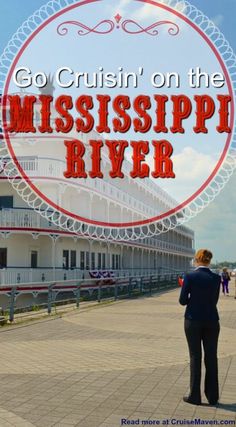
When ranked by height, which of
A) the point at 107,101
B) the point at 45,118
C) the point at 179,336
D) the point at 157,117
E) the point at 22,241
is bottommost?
the point at 179,336

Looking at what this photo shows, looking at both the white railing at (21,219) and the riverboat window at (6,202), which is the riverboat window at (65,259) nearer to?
the white railing at (21,219)

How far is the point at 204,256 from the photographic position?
5.68m

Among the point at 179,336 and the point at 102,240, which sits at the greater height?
the point at 102,240

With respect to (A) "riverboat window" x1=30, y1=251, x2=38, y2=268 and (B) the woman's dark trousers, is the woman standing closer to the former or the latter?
(B) the woman's dark trousers

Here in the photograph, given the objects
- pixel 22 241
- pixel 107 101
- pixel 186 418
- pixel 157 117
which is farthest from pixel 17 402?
pixel 22 241

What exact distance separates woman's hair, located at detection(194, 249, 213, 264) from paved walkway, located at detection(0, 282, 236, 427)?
159cm

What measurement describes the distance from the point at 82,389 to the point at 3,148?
21.7 metres

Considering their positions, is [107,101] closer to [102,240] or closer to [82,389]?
[82,389]

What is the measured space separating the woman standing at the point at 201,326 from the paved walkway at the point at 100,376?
20cm

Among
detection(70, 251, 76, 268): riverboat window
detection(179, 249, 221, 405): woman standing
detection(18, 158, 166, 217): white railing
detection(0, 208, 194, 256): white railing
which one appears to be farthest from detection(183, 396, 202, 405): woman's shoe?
detection(70, 251, 76, 268): riverboat window

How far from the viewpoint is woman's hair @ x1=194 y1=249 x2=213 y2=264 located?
5.68m

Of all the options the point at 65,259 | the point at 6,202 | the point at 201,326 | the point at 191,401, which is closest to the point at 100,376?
the point at 191,401

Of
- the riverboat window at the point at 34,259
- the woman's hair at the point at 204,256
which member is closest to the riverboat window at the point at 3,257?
the riverboat window at the point at 34,259

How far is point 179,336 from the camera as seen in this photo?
10508 millimetres
